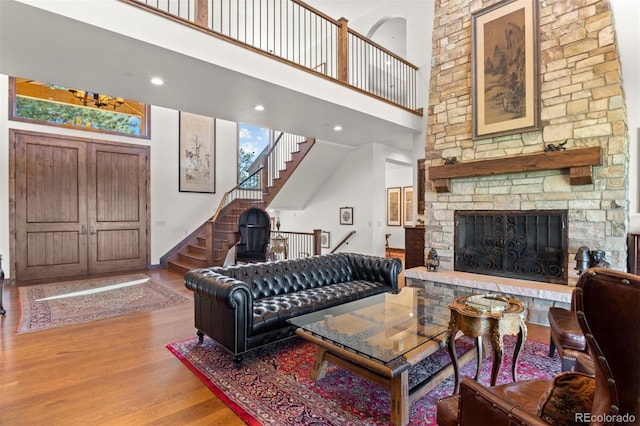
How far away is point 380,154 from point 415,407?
6.23 meters

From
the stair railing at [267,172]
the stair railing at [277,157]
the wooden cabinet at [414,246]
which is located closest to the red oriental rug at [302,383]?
the wooden cabinet at [414,246]

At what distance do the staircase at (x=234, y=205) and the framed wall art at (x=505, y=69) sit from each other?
381cm

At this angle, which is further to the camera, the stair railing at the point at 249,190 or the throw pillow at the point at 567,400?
the stair railing at the point at 249,190

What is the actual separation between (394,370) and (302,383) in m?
0.95

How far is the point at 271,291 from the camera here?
3.69 m

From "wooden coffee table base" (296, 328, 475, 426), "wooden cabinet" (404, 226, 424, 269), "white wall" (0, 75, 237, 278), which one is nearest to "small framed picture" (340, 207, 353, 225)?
"wooden cabinet" (404, 226, 424, 269)

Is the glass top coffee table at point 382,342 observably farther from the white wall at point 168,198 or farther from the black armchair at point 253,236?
the white wall at point 168,198

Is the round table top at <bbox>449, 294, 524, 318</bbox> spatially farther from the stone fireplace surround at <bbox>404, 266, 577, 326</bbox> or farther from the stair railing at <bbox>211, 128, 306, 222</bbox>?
the stair railing at <bbox>211, 128, 306, 222</bbox>

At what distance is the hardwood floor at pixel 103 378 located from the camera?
2.13 metres

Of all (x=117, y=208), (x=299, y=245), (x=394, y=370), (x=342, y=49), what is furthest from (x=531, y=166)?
(x=117, y=208)

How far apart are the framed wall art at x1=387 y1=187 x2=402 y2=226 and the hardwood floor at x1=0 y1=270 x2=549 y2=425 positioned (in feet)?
23.6

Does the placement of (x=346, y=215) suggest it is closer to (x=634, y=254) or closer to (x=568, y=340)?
(x=634, y=254)

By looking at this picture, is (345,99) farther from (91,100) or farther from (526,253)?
(91,100)

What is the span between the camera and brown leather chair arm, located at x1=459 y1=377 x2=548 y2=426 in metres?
1.13
